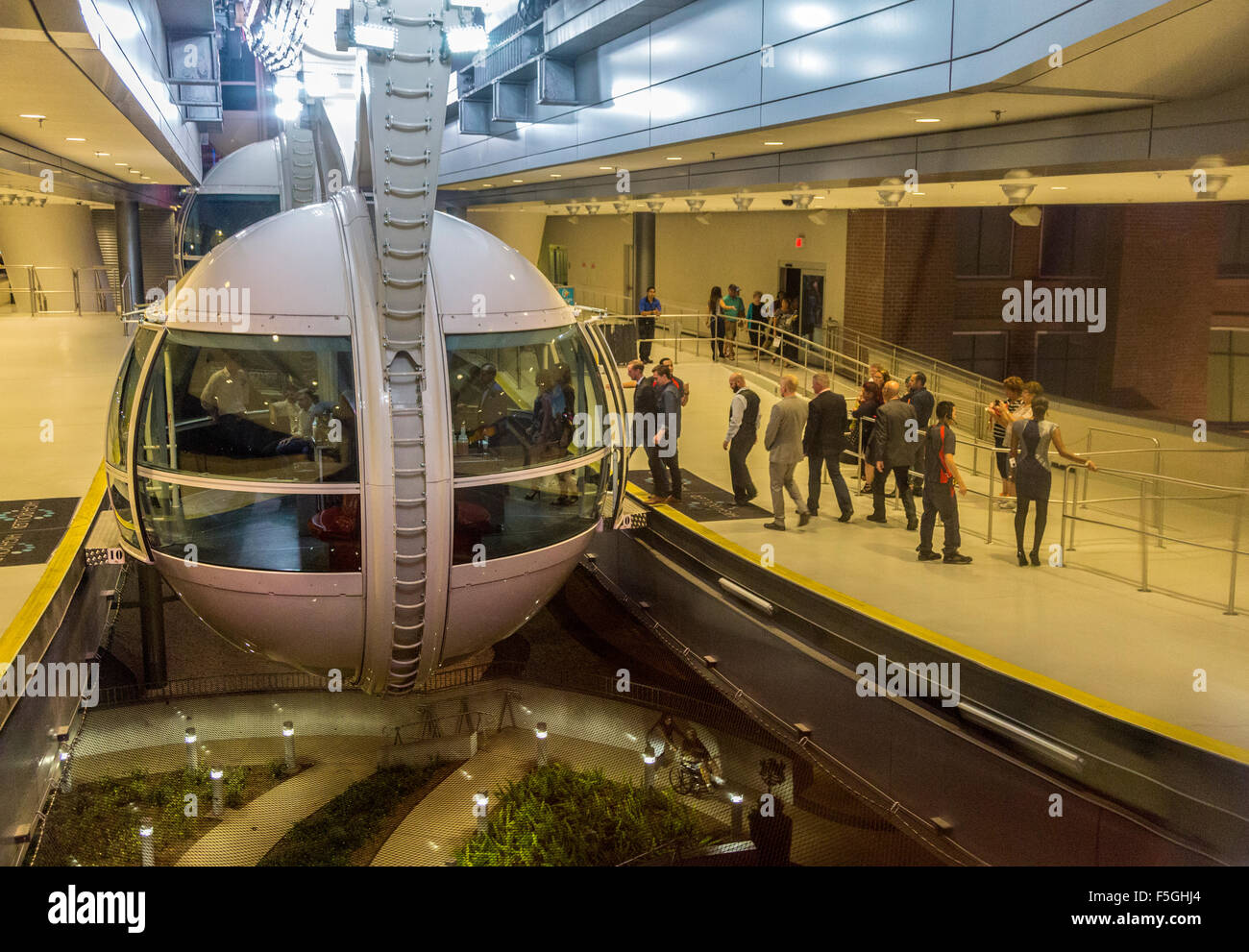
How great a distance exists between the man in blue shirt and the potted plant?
12.6 metres

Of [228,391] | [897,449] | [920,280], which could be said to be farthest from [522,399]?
[920,280]

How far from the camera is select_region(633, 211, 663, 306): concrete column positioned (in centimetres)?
2369

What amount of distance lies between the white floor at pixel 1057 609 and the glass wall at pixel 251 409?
4.28 metres

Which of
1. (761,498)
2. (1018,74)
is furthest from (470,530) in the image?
(761,498)

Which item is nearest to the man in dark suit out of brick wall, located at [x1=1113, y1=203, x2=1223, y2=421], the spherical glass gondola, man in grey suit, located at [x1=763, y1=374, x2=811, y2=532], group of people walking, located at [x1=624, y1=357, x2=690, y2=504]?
man in grey suit, located at [x1=763, y1=374, x2=811, y2=532]

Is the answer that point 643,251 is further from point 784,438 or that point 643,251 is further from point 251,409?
point 251,409

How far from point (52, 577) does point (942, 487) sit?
682 centimetres

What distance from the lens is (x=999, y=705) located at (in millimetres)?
6402

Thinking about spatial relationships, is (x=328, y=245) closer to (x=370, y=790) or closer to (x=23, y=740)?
(x=23, y=740)

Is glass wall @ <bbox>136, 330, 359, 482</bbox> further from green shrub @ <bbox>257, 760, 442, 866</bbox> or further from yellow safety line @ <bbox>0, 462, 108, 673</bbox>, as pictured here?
green shrub @ <bbox>257, 760, 442, 866</bbox>

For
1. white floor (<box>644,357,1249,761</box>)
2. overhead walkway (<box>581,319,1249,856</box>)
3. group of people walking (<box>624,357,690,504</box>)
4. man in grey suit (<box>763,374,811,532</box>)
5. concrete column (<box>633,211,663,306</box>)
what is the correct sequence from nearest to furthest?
overhead walkway (<box>581,319,1249,856</box>), white floor (<box>644,357,1249,761</box>), man in grey suit (<box>763,374,811,532</box>), group of people walking (<box>624,357,690,504</box>), concrete column (<box>633,211,663,306</box>)

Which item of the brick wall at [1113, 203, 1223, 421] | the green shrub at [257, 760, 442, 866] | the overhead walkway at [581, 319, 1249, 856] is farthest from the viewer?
the brick wall at [1113, 203, 1223, 421]

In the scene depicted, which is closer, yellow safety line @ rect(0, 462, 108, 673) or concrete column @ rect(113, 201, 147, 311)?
yellow safety line @ rect(0, 462, 108, 673)
